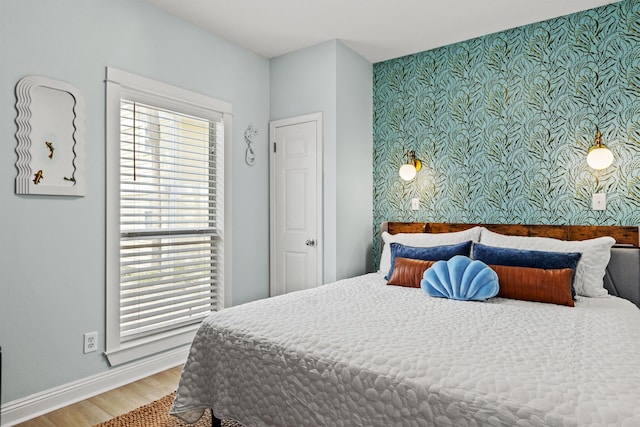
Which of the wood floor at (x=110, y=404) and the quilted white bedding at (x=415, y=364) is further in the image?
the wood floor at (x=110, y=404)

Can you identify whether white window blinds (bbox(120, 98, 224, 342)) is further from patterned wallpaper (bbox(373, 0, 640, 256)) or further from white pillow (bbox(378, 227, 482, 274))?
patterned wallpaper (bbox(373, 0, 640, 256))

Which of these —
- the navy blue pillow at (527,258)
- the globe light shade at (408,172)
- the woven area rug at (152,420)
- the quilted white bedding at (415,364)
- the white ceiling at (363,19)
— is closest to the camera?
the quilted white bedding at (415,364)

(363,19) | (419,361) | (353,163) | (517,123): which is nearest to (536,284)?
(419,361)

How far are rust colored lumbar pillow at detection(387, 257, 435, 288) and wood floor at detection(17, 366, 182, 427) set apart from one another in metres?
1.69

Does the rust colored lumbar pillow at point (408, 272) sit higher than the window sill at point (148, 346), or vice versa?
the rust colored lumbar pillow at point (408, 272)

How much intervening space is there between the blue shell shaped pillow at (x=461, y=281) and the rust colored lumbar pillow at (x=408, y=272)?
0.17 meters

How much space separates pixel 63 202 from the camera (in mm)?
2342

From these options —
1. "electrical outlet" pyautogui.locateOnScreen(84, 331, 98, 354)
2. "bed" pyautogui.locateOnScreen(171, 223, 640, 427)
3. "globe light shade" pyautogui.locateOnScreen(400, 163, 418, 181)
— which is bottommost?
"electrical outlet" pyautogui.locateOnScreen(84, 331, 98, 354)

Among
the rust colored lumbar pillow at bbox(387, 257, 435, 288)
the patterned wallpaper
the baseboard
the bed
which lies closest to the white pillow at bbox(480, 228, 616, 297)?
the bed

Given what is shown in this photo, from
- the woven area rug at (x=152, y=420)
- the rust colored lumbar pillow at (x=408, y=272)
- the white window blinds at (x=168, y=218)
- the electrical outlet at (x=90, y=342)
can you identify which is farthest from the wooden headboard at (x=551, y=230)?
the electrical outlet at (x=90, y=342)

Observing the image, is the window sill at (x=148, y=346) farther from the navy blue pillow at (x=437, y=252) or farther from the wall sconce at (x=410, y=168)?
the wall sconce at (x=410, y=168)

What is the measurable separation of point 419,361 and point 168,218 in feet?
7.52

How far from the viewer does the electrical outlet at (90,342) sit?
2.44 m

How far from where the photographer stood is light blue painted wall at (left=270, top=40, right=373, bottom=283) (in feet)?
11.2
